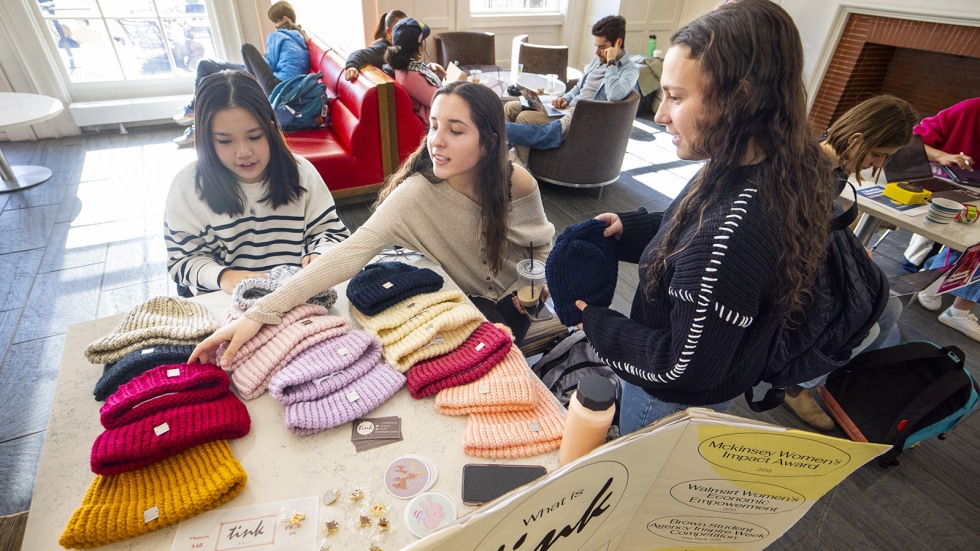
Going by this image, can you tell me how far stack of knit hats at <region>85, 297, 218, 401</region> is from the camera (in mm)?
927

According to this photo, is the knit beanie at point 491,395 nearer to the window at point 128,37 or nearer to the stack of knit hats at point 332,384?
the stack of knit hats at point 332,384

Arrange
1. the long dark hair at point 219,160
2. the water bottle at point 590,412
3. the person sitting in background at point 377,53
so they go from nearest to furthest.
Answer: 1. the water bottle at point 590,412
2. the long dark hair at point 219,160
3. the person sitting in background at point 377,53

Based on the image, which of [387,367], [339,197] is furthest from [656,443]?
[339,197]

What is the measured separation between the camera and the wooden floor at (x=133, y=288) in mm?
1664

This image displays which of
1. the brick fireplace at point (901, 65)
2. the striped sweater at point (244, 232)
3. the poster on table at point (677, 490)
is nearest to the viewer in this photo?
the poster on table at point (677, 490)

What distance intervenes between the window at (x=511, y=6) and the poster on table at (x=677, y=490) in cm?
642

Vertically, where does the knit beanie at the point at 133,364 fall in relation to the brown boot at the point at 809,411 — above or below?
above

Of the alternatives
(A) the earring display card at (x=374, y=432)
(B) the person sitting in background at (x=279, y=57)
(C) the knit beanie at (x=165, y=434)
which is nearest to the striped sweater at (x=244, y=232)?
(C) the knit beanie at (x=165, y=434)

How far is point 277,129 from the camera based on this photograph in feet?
4.73

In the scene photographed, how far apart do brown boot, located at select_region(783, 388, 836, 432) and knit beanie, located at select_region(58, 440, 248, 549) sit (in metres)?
2.16

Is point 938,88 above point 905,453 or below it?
above

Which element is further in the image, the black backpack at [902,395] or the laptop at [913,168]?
the laptop at [913,168]

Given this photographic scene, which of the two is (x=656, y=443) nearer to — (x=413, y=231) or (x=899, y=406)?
(x=413, y=231)

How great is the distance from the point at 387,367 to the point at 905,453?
7.20 ft
